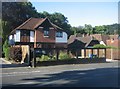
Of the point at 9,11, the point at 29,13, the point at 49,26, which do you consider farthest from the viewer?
the point at 29,13

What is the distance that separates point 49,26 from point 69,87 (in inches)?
1745

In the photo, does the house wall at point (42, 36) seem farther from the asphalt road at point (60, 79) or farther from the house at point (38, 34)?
the asphalt road at point (60, 79)

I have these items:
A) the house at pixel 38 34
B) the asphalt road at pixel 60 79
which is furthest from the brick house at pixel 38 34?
the asphalt road at pixel 60 79

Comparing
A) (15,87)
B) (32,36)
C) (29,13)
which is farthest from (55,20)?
(15,87)

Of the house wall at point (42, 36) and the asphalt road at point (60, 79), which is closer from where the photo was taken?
the asphalt road at point (60, 79)

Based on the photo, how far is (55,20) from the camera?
98.1 metres

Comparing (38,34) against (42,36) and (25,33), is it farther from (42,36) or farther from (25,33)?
(25,33)

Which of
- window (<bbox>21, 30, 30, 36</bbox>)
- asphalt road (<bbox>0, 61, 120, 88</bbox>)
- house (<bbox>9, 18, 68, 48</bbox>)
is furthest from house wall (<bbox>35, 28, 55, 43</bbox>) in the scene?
asphalt road (<bbox>0, 61, 120, 88</bbox>)

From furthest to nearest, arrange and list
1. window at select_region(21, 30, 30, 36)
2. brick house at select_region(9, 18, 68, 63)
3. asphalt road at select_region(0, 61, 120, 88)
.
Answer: window at select_region(21, 30, 30, 36) → brick house at select_region(9, 18, 68, 63) → asphalt road at select_region(0, 61, 120, 88)

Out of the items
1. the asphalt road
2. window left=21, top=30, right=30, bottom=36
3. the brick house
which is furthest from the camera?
window left=21, top=30, right=30, bottom=36

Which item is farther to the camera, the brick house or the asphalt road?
the brick house

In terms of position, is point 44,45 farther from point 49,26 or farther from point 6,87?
point 6,87

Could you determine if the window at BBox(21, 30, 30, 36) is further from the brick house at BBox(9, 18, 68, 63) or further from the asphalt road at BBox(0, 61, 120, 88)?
the asphalt road at BBox(0, 61, 120, 88)

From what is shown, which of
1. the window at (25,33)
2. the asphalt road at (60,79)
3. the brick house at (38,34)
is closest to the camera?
the asphalt road at (60,79)
